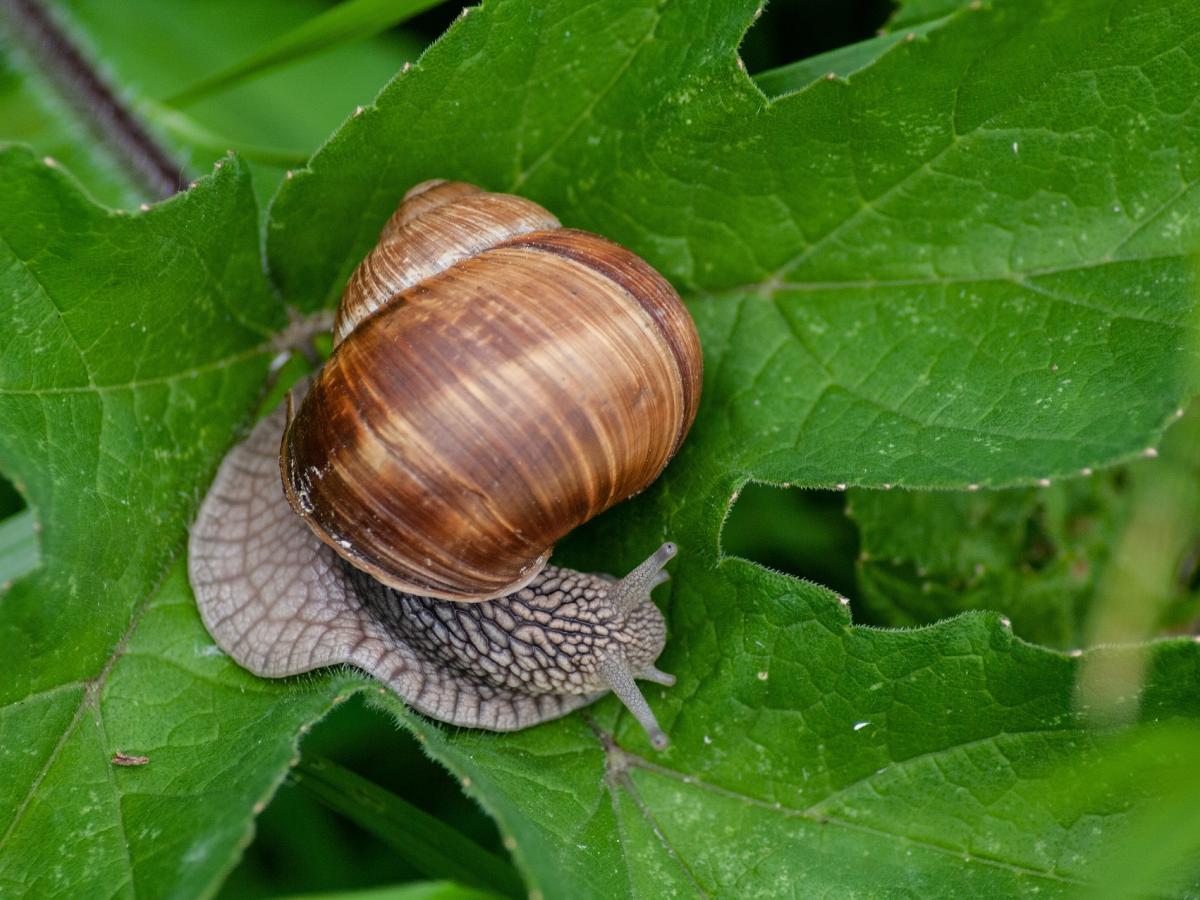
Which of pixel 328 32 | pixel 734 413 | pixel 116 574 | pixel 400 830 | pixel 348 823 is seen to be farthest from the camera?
pixel 348 823

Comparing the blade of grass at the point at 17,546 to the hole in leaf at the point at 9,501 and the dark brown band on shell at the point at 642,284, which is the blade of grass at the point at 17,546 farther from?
the dark brown band on shell at the point at 642,284

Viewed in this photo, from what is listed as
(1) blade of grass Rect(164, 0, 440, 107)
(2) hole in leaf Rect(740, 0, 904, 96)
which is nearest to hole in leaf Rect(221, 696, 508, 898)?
(1) blade of grass Rect(164, 0, 440, 107)

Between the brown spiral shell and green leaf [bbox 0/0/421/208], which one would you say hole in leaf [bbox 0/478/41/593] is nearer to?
the brown spiral shell

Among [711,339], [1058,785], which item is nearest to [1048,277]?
[711,339]

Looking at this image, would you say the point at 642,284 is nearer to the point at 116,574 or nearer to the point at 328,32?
the point at 328,32

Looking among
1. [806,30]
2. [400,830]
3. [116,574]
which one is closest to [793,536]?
[400,830]

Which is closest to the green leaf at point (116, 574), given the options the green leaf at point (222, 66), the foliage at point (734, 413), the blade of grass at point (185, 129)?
the foliage at point (734, 413)
